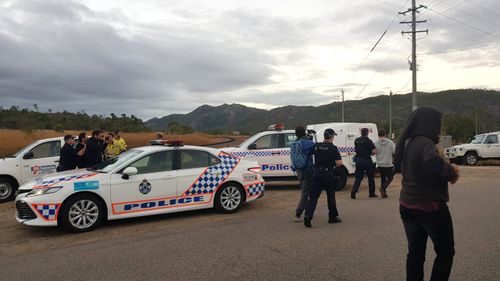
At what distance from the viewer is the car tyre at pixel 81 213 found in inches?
287

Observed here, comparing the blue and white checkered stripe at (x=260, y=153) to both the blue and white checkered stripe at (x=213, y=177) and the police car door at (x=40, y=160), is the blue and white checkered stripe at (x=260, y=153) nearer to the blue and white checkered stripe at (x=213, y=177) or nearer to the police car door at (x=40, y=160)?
the blue and white checkered stripe at (x=213, y=177)

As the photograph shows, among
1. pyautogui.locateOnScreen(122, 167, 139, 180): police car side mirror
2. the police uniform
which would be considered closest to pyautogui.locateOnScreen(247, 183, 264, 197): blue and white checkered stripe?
pyautogui.locateOnScreen(122, 167, 139, 180): police car side mirror

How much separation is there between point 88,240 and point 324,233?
380cm

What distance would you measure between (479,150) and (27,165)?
2062 centimetres

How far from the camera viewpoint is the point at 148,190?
8062mm

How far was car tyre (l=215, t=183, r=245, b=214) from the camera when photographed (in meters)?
8.91

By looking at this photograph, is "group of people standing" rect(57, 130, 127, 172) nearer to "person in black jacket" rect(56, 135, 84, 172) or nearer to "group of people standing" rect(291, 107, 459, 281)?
"person in black jacket" rect(56, 135, 84, 172)

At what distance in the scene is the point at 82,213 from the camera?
7445 millimetres

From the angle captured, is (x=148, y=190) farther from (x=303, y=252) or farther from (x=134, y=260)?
(x=303, y=252)

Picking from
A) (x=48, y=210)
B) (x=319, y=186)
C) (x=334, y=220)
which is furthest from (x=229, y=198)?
(x=48, y=210)

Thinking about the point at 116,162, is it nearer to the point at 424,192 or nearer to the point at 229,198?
the point at 229,198

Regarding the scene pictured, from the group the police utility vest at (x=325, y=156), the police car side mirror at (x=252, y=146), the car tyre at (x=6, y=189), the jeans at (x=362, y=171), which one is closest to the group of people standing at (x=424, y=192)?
the police utility vest at (x=325, y=156)

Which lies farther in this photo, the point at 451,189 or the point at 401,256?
the point at 451,189

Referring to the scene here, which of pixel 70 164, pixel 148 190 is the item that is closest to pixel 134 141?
pixel 70 164
